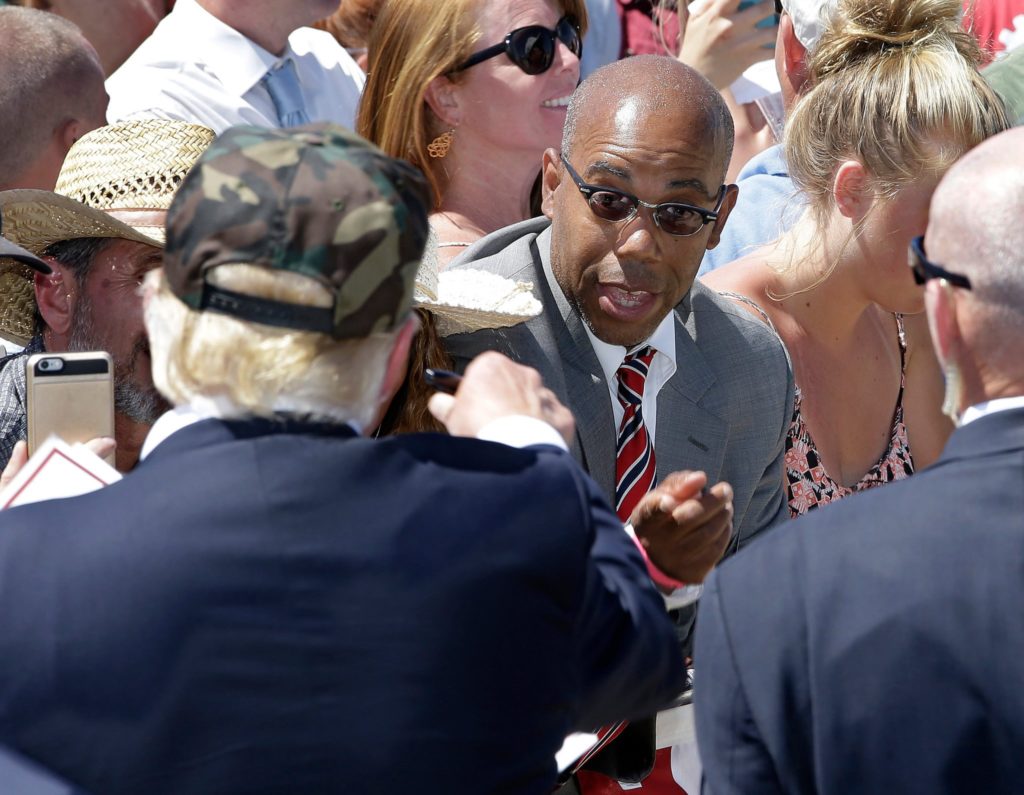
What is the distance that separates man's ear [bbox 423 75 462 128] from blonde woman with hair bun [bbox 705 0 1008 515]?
31.3 inches

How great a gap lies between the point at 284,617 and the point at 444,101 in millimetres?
2374

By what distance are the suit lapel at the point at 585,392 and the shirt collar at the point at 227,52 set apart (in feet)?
5.54

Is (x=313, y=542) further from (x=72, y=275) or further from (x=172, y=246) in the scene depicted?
(x=72, y=275)

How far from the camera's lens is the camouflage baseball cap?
143 cm

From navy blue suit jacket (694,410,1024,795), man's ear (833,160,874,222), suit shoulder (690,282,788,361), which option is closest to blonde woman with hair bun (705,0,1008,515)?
man's ear (833,160,874,222)

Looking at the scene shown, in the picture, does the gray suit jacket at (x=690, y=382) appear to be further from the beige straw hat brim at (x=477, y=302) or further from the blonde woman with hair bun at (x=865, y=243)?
the blonde woman with hair bun at (x=865, y=243)

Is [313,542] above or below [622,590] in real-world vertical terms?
above

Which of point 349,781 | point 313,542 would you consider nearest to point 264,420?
point 313,542

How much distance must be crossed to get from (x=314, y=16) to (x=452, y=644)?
10.6 ft

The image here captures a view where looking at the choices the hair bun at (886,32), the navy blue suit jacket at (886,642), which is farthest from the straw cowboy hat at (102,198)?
the hair bun at (886,32)

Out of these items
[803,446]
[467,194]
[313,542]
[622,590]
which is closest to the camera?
[313,542]

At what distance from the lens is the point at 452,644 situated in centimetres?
146

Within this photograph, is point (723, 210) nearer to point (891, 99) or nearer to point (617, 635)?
point (891, 99)

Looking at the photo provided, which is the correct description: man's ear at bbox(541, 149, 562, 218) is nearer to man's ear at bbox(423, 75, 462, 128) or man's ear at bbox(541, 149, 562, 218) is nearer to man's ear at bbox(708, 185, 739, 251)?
man's ear at bbox(708, 185, 739, 251)
